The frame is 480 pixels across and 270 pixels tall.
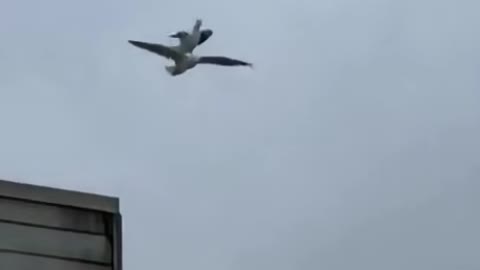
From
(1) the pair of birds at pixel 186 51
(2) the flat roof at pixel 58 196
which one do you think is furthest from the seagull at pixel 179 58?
(2) the flat roof at pixel 58 196

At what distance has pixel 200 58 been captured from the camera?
990 cm

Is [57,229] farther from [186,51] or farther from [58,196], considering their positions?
[186,51]

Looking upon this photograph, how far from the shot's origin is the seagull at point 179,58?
32.1ft

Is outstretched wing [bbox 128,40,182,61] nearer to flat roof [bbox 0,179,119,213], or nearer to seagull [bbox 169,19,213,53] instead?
seagull [bbox 169,19,213,53]

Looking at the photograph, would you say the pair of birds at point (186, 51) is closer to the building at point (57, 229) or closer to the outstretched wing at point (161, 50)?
the outstretched wing at point (161, 50)

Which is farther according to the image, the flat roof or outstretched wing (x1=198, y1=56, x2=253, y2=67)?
outstretched wing (x1=198, y1=56, x2=253, y2=67)

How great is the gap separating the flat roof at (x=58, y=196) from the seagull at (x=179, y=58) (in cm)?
183

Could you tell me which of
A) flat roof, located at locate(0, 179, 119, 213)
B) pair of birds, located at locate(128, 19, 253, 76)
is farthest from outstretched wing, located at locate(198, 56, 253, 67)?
flat roof, located at locate(0, 179, 119, 213)

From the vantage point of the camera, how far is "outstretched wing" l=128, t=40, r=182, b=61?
983 cm

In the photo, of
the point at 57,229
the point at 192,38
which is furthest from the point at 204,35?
the point at 57,229

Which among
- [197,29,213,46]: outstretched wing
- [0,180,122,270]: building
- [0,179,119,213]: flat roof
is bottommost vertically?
[0,180,122,270]: building

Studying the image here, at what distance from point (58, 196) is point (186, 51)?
2.28 metres

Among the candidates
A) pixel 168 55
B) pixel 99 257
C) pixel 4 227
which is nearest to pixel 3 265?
pixel 4 227

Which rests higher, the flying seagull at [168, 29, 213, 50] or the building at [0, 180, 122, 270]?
the flying seagull at [168, 29, 213, 50]
